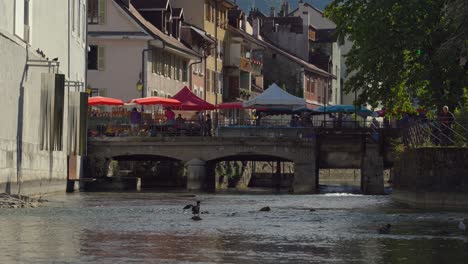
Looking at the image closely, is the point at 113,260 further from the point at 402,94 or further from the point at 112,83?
the point at 112,83

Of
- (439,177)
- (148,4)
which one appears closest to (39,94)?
(439,177)

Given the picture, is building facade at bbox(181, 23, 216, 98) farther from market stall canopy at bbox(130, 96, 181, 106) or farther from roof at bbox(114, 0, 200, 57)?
market stall canopy at bbox(130, 96, 181, 106)

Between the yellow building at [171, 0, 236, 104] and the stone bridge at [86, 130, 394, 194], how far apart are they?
106 feet

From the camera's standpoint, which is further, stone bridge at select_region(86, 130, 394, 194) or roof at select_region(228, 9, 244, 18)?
roof at select_region(228, 9, 244, 18)

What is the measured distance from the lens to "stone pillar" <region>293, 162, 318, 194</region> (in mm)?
73750

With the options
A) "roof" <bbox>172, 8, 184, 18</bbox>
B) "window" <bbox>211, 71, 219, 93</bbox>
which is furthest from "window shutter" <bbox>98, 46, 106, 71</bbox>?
"window" <bbox>211, 71, 219, 93</bbox>

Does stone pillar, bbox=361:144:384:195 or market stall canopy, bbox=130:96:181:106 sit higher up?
market stall canopy, bbox=130:96:181:106

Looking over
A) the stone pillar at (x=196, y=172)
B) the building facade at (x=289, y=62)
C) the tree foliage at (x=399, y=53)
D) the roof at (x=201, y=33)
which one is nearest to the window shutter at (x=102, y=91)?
the stone pillar at (x=196, y=172)

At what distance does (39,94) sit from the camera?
163 feet

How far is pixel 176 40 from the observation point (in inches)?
3836

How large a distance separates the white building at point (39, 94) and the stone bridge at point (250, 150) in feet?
36.4

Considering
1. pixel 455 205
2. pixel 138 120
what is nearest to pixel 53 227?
pixel 455 205

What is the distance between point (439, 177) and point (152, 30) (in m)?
49.5

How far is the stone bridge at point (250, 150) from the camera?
7362 cm
